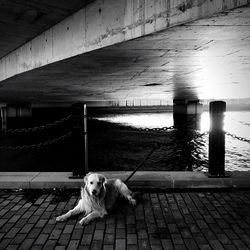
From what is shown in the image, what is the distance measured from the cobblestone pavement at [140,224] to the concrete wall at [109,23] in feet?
10.4

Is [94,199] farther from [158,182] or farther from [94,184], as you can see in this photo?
[158,182]

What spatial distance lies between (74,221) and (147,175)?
7.31 feet

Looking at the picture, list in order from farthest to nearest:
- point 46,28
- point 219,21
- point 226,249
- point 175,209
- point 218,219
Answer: point 46,28, point 175,209, point 218,219, point 219,21, point 226,249

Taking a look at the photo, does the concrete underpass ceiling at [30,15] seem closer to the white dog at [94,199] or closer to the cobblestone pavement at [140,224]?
the white dog at [94,199]

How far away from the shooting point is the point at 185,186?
216 inches

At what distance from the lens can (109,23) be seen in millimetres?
4957

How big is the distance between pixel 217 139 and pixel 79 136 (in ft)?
10.2

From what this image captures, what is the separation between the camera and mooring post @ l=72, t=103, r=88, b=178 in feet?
18.6

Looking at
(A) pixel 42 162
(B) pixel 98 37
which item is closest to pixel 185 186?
(B) pixel 98 37

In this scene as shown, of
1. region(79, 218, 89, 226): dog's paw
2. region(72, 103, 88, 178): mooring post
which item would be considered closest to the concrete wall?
region(72, 103, 88, 178): mooring post

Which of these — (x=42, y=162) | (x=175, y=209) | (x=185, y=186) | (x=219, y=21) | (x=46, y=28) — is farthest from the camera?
(x=42, y=162)

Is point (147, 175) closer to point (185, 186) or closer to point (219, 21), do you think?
point (185, 186)

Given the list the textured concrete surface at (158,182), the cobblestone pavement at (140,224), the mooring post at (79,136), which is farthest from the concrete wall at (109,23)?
the cobblestone pavement at (140,224)

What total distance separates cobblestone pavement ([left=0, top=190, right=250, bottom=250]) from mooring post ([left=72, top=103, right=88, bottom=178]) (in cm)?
69
